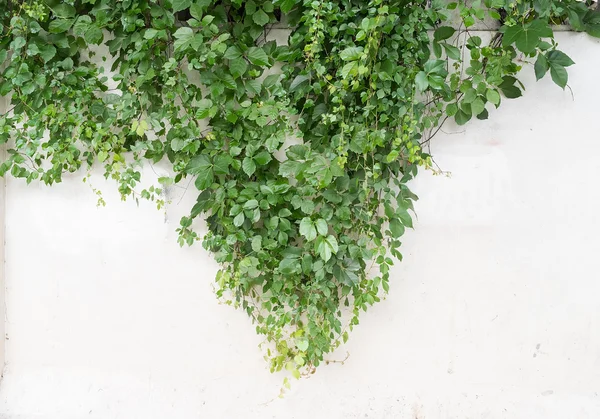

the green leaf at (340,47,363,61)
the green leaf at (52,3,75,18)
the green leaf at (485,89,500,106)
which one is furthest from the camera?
the green leaf at (52,3,75,18)

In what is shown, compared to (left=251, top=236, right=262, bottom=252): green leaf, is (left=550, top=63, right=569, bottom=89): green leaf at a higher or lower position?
higher

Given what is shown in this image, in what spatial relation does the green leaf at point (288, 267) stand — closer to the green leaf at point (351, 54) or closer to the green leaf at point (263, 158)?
the green leaf at point (263, 158)

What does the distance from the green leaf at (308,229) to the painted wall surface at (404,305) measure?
0.46 metres

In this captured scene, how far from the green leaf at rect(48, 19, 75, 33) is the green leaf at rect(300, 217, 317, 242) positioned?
111 centimetres

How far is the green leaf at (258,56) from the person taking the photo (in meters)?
1.53

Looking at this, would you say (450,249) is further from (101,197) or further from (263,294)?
(101,197)

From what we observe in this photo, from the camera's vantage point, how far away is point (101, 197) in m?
1.79

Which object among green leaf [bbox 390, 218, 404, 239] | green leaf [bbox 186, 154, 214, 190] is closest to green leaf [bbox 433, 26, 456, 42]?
green leaf [bbox 390, 218, 404, 239]

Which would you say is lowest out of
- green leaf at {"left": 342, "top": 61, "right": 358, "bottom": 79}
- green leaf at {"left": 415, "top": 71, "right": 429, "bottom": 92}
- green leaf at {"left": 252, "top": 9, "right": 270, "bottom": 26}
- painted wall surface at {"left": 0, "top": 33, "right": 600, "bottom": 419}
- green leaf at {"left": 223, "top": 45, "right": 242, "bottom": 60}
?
painted wall surface at {"left": 0, "top": 33, "right": 600, "bottom": 419}

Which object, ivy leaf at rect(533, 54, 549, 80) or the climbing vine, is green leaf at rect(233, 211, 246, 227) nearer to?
the climbing vine

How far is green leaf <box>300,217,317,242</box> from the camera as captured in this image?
4.83ft

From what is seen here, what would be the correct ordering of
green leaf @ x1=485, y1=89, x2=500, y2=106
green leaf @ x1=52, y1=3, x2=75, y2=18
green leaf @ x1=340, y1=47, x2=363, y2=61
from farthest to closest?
green leaf @ x1=52, y1=3, x2=75, y2=18, green leaf @ x1=485, y1=89, x2=500, y2=106, green leaf @ x1=340, y1=47, x2=363, y2=61

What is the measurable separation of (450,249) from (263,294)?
75 centimetres

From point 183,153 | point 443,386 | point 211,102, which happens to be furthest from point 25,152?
point 443,386
